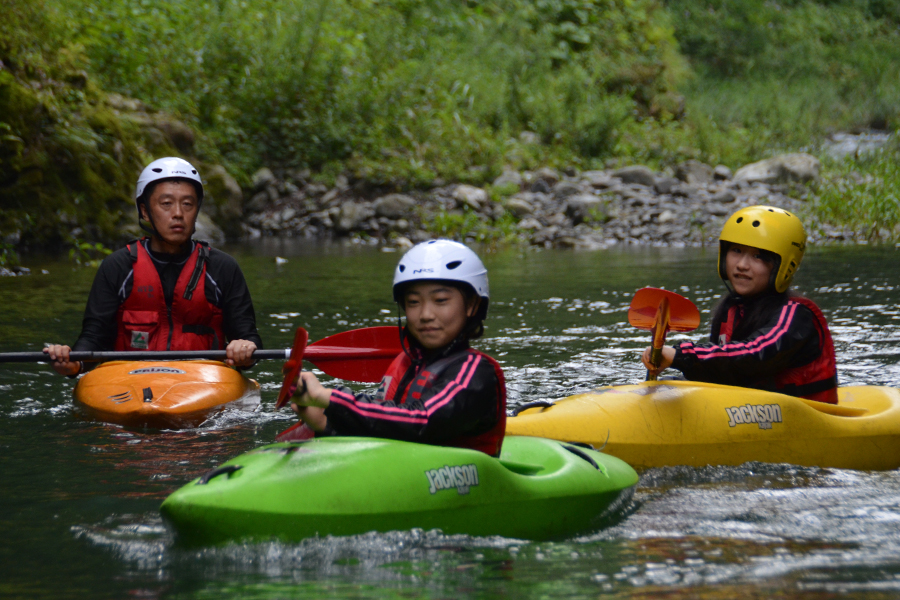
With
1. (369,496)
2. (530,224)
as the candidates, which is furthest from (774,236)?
(530,224)

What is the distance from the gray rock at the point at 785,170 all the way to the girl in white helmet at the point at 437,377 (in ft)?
48.2

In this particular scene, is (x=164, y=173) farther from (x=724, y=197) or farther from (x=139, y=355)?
(x=724, y=197)

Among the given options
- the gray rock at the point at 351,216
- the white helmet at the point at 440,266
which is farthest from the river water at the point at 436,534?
the gray rock at the point at 351,216

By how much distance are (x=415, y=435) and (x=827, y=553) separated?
1174 millimetres

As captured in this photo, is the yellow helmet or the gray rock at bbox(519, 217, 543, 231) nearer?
the yellow helmet

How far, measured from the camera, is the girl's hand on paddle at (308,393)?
233cm

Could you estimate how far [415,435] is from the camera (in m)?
2.61

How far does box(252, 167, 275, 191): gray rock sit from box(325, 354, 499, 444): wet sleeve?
15.5 metres

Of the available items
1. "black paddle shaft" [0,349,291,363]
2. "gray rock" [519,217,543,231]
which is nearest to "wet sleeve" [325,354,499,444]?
"black paddle shaft" [0,349,291,363]

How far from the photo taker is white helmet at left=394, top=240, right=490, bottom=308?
2693 mm

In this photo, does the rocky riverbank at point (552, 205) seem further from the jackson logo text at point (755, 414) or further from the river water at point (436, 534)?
the jackson logo text at point (755, 414)

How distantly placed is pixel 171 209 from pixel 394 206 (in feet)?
38.9

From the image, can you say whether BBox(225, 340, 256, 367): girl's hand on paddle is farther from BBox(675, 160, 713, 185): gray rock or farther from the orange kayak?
BBox(675, 160, 713, 185): gray rock

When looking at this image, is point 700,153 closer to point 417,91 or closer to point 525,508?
point 417,91
